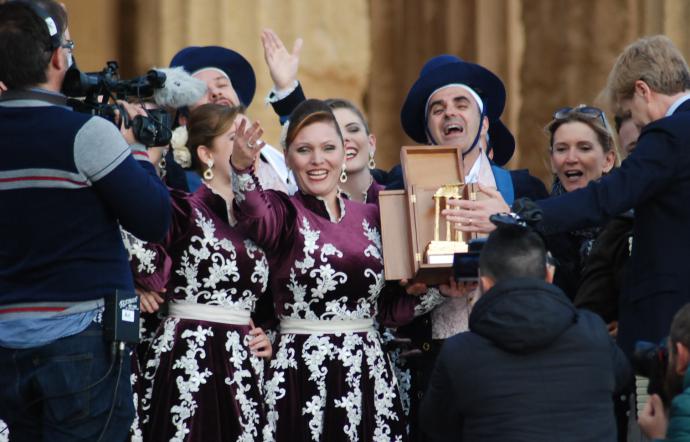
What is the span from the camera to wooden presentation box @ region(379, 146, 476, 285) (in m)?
5.18

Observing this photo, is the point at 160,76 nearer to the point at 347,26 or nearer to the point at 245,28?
the point at 245,28

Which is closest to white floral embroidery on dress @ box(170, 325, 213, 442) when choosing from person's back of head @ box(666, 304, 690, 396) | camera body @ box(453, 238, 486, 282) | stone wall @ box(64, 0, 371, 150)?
camera body @ box(453, 238, 486, 282)

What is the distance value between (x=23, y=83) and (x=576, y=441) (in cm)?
180

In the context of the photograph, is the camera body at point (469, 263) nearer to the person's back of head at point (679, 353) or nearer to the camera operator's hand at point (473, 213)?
the camera operator's hand at point (473, 213)

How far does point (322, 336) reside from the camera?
5230 millimetres

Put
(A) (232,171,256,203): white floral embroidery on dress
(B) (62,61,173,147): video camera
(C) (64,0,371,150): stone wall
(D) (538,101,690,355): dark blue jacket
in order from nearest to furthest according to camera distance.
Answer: (B) (62,61,173,147): video camera → (D) (538,101,690,355): dark blue jacket → (A) (232,171,256,203): white floral embroidery on dress → (C) (64,0,371,150): stone wall

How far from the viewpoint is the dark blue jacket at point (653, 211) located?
487 cm

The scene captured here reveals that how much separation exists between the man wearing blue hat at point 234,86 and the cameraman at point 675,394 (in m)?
2.27

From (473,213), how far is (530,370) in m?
1.13

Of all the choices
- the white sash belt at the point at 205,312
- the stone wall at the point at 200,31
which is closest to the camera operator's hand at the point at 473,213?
the white sash belt at the point at 205,312

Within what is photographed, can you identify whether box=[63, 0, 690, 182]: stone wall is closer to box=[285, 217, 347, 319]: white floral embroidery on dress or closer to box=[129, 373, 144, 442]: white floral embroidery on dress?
box=[285, 217, 347, 319]: white floral embroidery on dress

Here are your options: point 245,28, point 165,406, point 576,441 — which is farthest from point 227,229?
point 245,28

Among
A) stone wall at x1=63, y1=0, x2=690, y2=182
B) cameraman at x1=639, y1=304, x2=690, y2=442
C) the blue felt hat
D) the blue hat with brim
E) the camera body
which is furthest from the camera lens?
stone wall at x1=63, y1=0, x2=690, y2=182

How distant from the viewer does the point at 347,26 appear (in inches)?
320
